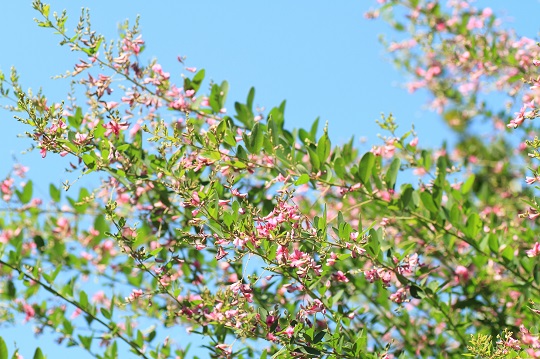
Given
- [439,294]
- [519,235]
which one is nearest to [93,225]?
[439,294]

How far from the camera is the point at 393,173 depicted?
132 inches

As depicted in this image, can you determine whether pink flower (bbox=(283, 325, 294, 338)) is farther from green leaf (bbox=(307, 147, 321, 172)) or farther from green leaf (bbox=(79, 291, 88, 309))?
green leaf (bbox=(79, 291, 88, 309))

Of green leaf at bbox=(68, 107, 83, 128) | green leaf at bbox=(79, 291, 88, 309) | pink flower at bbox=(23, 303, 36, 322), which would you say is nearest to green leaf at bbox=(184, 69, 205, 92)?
green leaf at bbox=(68, 107, 83, 128)

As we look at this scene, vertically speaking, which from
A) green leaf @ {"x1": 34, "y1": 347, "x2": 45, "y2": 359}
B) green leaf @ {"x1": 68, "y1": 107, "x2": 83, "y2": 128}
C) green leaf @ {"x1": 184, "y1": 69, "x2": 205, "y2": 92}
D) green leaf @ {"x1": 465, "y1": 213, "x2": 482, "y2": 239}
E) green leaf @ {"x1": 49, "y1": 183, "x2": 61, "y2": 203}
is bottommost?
green leaf @ {"x1": 34, "y1": 347, "x2": 45, "y2": 359}

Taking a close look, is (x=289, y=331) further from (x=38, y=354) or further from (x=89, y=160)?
(x=38, y=354)

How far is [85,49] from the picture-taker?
331cm

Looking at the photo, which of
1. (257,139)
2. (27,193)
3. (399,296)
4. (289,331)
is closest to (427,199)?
(399,296)

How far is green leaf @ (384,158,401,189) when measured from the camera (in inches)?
131

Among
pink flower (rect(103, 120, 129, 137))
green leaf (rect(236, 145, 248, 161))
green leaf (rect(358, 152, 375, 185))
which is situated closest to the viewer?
pink flower (rect(103, 120, 129, 137))

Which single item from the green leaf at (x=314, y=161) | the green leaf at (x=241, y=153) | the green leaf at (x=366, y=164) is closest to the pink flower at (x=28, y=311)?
the green leaf at (x=241, y=153)

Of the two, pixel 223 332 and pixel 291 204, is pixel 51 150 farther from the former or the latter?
pixel 223 332

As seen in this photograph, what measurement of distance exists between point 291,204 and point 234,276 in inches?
41.3

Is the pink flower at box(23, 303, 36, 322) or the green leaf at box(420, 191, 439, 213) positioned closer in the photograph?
the green leaf at box(420, 191, 439, 213)

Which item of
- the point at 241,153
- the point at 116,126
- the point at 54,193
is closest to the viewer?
the point at 116,126
